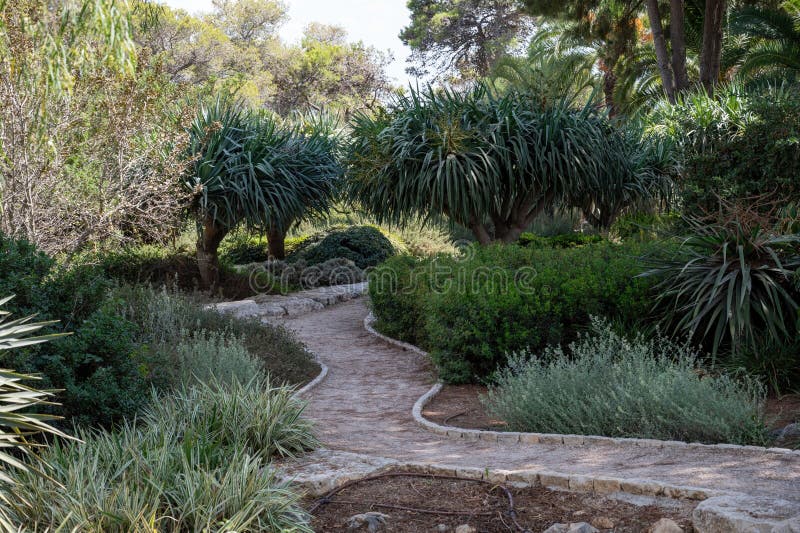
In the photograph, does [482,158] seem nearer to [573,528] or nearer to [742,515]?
[573,528]

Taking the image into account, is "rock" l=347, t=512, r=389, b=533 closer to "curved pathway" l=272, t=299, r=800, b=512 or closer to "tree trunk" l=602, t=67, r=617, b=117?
"curved pathway" l=272, t=299, r=800, b=512

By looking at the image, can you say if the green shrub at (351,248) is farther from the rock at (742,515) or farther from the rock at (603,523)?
the rock at (742,515)

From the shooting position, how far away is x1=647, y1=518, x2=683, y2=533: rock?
12.3ft

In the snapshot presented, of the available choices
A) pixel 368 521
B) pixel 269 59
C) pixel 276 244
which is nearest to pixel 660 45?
pixel 276 244

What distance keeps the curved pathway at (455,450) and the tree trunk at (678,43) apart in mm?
10876

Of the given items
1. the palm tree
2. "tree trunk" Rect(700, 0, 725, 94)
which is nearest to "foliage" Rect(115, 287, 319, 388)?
"tree trunk" Rect(700, 0, 725, 94)

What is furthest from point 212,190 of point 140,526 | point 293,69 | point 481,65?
point 293,69

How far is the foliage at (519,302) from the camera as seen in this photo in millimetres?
8195

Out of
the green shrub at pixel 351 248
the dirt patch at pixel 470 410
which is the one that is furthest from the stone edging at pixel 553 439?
the green shrub at pixel 351 248

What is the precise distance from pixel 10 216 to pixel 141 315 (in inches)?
73.9

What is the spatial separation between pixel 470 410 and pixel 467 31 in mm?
34423

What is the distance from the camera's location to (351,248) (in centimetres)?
1934

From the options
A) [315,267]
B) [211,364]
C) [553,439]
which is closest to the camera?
[553,439]

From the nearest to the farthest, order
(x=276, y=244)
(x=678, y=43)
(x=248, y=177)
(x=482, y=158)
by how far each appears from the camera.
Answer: (x=482, y=158) < (x=248, y=177) < (x=678, y=43) < (x=276, y=244)
